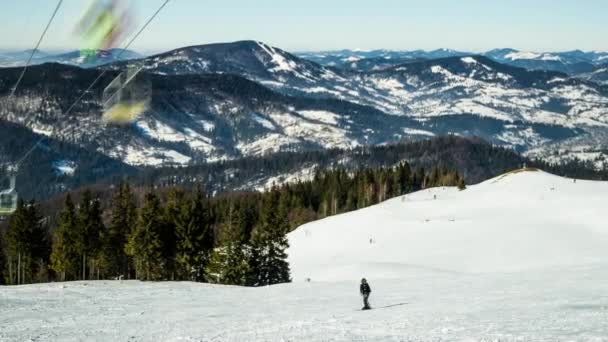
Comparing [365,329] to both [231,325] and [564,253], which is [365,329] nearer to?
[231,325]

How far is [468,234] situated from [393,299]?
4702cm

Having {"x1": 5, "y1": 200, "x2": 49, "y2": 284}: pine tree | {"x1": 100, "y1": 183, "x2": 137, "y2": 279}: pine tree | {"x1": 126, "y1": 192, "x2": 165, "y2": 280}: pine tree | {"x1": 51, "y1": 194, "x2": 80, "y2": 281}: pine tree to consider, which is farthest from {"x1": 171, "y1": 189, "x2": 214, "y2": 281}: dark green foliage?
{"x1": 5, "y1": 200, "x2": 49, "y2": 284}: pine tree

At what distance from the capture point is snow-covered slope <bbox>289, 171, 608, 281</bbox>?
61312 millimetres

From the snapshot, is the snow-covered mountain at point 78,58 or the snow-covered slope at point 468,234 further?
the snow-covered slope at point 468,234

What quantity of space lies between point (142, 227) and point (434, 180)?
399 feet

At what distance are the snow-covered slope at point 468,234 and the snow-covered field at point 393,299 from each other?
29 cm

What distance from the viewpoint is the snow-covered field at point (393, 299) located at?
2422 cm

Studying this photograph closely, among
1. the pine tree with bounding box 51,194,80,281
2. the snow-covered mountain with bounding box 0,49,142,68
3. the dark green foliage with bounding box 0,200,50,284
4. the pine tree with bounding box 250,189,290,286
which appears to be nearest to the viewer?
the snow-covered mountain with bounding box 0,49,142,68

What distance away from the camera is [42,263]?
78.8 meters

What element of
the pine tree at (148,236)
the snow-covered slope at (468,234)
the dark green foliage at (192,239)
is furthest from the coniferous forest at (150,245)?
the snow-covered slope at (468,234)

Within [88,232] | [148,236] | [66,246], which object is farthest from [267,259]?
[66,246]

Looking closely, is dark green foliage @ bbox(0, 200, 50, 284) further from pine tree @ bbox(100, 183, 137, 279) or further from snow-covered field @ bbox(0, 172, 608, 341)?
snow-covered field @ bbox(0, 172, 608, 341)

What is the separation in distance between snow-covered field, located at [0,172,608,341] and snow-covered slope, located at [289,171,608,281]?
0.29 m

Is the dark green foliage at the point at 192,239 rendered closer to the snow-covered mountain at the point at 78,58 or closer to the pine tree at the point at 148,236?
the pine tree at the point at 148,236
